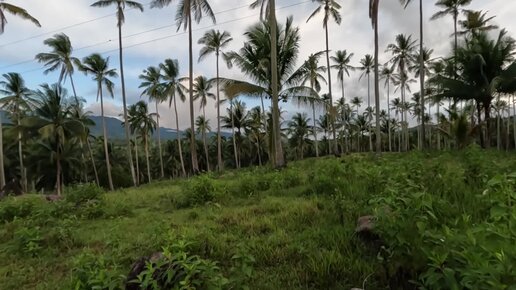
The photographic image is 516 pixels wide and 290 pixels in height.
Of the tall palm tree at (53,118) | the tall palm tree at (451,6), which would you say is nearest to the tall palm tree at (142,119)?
the tall palm tree at (53,118)

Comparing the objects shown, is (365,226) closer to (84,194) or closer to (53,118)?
(84,194)

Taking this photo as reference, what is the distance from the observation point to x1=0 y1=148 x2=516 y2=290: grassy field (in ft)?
7.97

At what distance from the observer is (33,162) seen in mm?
35031

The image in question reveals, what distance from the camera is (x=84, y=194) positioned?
10.0m

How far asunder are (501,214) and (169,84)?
36.3 m

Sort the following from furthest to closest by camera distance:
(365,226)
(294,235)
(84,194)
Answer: (84,194)
(294,235)
(365,226)

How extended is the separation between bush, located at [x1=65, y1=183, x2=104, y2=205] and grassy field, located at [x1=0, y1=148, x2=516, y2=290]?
135 millimetres

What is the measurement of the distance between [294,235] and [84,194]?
22.8ft

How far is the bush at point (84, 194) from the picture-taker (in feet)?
31.9

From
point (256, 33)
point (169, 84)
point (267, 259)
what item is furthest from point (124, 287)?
point (169, 84)

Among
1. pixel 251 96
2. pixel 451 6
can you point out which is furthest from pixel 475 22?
pixel 251 96

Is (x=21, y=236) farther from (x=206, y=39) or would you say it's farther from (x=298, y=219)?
(x=206, y=39)

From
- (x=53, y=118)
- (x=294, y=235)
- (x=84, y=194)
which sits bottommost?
(x=294, y=235)

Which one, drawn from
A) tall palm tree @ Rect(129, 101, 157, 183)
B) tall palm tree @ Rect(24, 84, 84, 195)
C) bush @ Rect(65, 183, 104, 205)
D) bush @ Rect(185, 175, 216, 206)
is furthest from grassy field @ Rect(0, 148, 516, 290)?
tall palm tree @ Rect(129, 101, 157, 183)
